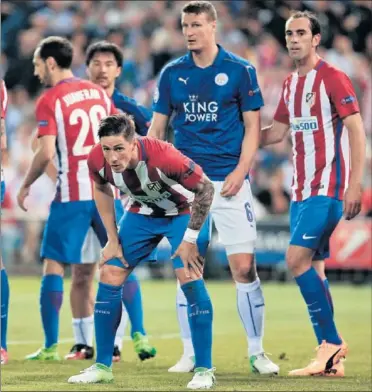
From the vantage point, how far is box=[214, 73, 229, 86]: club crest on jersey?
7984 mm

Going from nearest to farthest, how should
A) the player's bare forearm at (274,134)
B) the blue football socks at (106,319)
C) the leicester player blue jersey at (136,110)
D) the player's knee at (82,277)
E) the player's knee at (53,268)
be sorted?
the blue football socks at (106,319), the player's bare forearm at (274,134), the player's knee at (53,268), the player's knee at (82,277), the leicester player blue jersey at (136,110)

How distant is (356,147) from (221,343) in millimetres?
3175

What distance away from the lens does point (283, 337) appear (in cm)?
1090

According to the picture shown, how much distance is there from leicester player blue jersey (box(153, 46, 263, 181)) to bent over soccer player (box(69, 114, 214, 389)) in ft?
2.96

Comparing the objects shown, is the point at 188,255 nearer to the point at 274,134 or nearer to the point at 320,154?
the point at 320,154

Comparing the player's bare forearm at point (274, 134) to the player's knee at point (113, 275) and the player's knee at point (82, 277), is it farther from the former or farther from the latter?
the player's knee at point (113, 275)

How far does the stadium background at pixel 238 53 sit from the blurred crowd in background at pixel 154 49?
0.06 ft

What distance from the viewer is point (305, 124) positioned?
26.6ft

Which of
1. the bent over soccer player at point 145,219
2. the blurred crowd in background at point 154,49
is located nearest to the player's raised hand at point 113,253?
the bent over soccer player at point 145,219

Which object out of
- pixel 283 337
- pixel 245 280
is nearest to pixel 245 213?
pixel 245 280

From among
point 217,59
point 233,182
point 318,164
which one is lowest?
point 233,182

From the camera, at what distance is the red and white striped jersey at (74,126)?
884 centimetres

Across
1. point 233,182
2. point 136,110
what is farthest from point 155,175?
point 136,110

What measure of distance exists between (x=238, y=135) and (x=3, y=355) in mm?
2342
